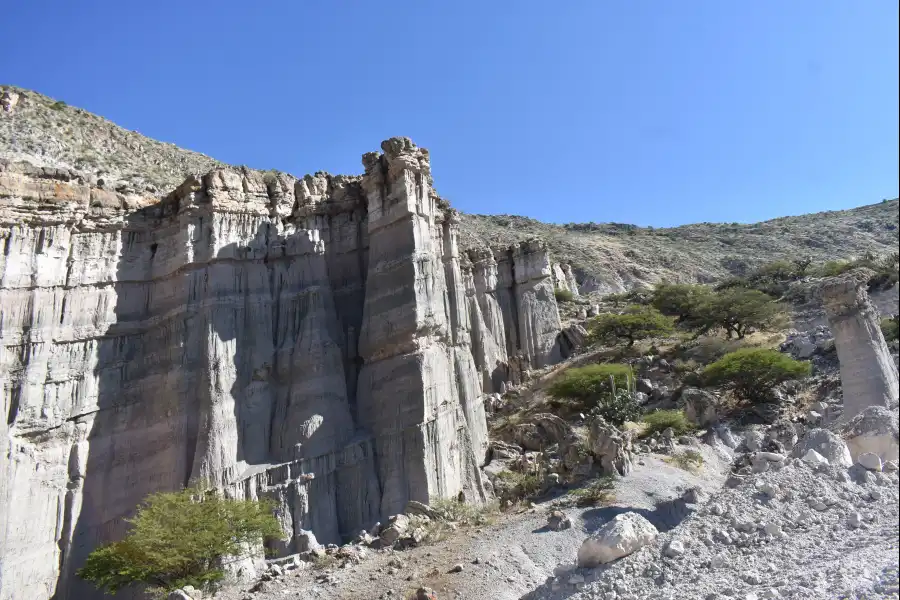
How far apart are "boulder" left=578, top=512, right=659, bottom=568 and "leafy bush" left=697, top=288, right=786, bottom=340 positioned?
30.1 m

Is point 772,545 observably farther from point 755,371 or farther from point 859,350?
point 755,371

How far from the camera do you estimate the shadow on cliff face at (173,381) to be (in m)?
20.1

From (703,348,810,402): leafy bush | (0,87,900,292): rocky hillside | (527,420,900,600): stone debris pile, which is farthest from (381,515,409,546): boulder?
(703,348,810,402): leafy bush

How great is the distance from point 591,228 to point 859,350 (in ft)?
291

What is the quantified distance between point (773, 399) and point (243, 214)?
75.9 ft

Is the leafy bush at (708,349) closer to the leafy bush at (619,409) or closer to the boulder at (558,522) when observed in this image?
the leafy bush at (619,409)

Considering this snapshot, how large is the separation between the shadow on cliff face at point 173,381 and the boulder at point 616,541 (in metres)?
12.2

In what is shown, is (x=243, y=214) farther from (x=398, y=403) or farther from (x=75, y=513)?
(x=75, y=513)

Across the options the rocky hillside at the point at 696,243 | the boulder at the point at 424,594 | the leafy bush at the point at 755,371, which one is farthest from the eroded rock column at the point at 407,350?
the rocky hillside at the point at 696,243

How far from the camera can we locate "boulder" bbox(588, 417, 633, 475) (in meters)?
19.5

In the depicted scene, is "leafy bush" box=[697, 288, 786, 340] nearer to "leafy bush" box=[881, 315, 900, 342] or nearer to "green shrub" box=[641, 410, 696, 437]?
"leafy bush" box=[881, 315, 900, 342]

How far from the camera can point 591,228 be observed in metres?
104

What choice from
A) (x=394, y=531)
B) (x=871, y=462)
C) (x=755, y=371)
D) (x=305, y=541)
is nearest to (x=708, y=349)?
(x=755, y=371)

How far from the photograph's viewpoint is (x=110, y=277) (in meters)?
23.0
